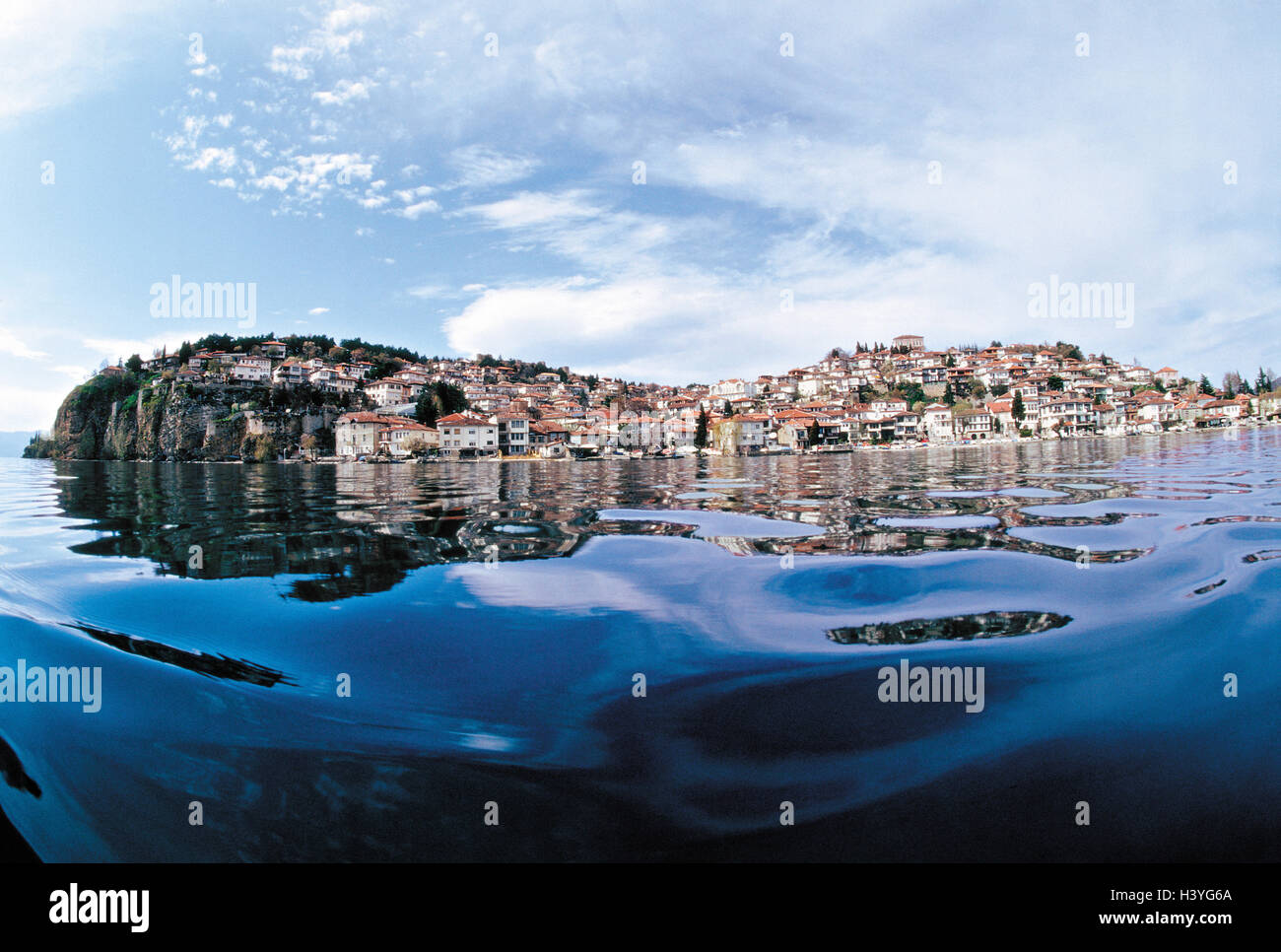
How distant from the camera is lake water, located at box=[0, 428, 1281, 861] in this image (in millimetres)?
2008

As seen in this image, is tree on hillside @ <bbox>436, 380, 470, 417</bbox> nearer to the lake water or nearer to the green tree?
the green tree

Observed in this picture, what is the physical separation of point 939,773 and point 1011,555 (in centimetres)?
370

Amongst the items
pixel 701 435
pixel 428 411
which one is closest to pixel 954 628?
pixel 701 435

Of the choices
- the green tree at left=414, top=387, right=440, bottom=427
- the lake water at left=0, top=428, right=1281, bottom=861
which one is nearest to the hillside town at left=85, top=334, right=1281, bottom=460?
the green tree at left=414, top=387, right=440, bottom=427

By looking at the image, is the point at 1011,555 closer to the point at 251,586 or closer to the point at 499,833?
the point at 499,833

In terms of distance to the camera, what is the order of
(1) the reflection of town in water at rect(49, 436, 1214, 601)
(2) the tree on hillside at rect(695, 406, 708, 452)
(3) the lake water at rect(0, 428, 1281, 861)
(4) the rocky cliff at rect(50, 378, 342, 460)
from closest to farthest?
1. (3) the lake water at rect(0, 428, 1281, 861)
2. (1) the reflection of town in water at rect(49, 436, 1214, 601)
3. (2) the tree on hillside at rect(695, 406, 708, 452)
4. (4) the rocky cliff at rect(50, 378, 342, 460)

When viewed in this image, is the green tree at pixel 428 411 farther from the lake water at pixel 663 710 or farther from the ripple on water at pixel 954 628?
the ripple on water at pixel 954 628

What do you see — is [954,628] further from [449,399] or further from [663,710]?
[449,399]

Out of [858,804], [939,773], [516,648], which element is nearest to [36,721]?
[516,648]

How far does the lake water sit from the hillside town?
69.5 metres

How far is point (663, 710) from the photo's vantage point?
2.68 metres

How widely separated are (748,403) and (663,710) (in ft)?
346

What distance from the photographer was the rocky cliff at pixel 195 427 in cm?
8288

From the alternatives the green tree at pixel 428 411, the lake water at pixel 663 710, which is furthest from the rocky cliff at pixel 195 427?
the lake water at pixel 663 710
